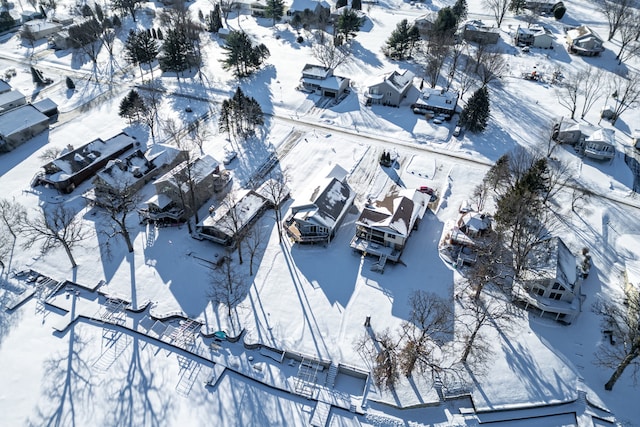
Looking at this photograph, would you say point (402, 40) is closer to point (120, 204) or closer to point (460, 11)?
point (460, 11)

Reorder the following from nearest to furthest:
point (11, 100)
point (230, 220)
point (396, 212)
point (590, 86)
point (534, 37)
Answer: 1. point (396, 212)
2. point (230, 220)
3. point (11, 100)
4. point (590, 86)
5. point (534, 37)

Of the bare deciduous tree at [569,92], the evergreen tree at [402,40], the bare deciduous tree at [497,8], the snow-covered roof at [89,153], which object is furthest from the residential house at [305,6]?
the snow-covered roof at [89,153]

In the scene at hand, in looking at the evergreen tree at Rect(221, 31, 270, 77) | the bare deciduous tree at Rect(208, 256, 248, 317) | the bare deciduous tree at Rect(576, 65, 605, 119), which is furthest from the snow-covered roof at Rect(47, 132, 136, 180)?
the bare deciduous tree at Rect(576, 65, 605, 119)

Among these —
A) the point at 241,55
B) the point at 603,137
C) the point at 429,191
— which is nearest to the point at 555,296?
the point at 429,191

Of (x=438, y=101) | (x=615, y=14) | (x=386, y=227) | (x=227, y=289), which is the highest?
(x=615, y=14)

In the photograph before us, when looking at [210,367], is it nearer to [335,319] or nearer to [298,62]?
[335,319]

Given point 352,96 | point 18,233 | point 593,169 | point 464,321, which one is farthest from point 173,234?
point 593,169

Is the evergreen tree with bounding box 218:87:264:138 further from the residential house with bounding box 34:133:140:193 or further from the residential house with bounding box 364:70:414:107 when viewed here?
the residential house with bounding box 364:70:414:107

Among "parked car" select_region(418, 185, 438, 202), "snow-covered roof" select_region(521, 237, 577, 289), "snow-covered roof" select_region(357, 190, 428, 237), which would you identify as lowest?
"parked car" select_region(418, 185, 438, 202)
